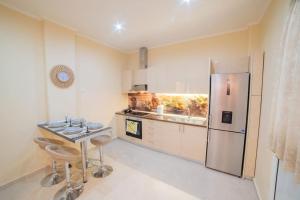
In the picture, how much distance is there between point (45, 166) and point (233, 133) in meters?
3.62

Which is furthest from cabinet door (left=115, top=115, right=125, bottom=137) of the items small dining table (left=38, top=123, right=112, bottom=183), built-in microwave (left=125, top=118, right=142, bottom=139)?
small dining table (left=38, top=123, right=112, bottom=183)

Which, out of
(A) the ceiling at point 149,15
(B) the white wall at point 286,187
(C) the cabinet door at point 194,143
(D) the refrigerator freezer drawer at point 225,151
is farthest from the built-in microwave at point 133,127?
(B) the white wall at point 286,187

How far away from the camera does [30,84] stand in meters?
2.30

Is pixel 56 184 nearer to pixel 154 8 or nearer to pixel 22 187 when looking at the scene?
pixel 22 187

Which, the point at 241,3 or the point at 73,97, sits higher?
the point at 241,3

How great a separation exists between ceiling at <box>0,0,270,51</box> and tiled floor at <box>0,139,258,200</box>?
2.84 meters

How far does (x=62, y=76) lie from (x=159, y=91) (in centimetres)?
223

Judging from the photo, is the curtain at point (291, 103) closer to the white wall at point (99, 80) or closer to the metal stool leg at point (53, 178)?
the metal stool leg at point (53, 178)

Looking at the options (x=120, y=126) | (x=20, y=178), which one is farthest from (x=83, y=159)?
(x=120, y=126)

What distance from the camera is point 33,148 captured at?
7.77 feet

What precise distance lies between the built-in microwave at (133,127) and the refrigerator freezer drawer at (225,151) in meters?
1.74

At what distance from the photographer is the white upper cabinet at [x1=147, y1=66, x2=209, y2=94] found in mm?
2795

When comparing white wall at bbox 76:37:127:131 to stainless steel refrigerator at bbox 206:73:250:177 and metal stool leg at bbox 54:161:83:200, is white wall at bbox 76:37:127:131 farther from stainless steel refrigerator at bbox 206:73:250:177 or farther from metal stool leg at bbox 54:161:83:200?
stainless steel refrigerator at bbox 206:73:250:177

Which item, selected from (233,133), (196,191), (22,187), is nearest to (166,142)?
(196,191)
